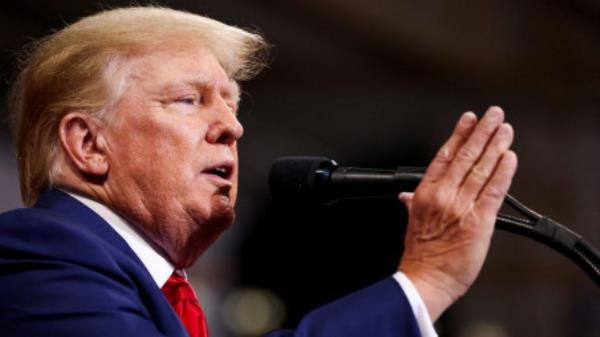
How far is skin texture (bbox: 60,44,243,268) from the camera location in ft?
4.43

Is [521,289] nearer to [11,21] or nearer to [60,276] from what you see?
[11,21]

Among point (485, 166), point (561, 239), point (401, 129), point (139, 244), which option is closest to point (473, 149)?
point (485, 166)

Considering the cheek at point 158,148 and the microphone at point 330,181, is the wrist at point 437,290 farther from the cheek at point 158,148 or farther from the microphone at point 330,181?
the cheek at point 158,148

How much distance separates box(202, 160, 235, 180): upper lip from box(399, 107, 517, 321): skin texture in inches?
15.7

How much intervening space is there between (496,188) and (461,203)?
1.8 inches

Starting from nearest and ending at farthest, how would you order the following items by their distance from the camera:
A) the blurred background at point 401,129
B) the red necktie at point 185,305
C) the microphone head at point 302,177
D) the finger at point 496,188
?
1. the finger at point 496,188
2. the microphone head at point 302,177
3. the red necktie at point 185,305
4. the blurred background at point 401,129

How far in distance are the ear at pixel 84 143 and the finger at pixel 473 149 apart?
60 cm

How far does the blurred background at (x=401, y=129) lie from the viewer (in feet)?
10.4

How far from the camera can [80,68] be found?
1.44 m

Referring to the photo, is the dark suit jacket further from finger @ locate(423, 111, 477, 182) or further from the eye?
the eye

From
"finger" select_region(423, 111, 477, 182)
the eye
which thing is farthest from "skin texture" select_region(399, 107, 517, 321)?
the eye

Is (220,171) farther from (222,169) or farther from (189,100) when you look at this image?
(189,100)

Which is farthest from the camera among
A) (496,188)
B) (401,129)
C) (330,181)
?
(401,129)

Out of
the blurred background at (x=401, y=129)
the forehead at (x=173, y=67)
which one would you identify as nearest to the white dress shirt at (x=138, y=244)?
the forehead at (x=173, y=67)
